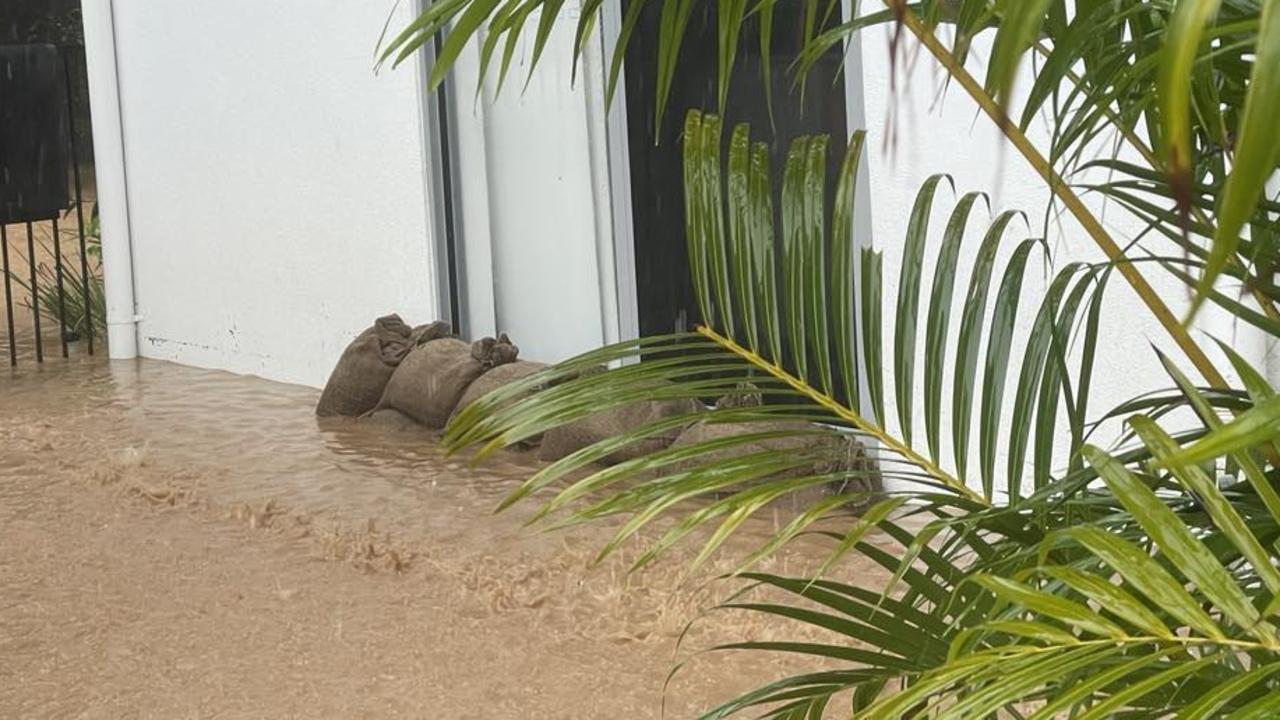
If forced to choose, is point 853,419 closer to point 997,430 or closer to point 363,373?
point 997,430

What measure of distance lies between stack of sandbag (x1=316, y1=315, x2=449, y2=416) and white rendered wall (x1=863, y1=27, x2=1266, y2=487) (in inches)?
104

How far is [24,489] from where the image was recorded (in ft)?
20.6

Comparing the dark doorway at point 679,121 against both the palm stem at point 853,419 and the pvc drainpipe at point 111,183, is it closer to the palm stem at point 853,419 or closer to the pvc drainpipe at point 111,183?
the palm stem at point 853,419

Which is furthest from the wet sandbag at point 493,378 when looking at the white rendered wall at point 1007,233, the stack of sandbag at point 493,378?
the white rendered wall at point 1007,233

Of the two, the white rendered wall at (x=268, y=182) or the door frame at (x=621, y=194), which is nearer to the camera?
the door frame at (x=621, y=194)

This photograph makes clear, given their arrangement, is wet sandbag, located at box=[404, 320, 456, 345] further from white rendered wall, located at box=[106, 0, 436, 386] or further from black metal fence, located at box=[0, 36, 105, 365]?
black metal fence, located at box=[0, 36, 105, 365]

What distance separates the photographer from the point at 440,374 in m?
7.02

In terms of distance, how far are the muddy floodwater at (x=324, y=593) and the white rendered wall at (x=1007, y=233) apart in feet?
3.00

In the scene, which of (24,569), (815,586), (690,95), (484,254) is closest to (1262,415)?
(815,586)

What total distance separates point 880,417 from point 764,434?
15 cm

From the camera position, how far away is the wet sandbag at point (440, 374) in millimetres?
6965

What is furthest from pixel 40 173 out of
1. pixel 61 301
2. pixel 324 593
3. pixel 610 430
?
pixel 324 593

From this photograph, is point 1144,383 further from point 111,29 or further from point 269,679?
point 111,29

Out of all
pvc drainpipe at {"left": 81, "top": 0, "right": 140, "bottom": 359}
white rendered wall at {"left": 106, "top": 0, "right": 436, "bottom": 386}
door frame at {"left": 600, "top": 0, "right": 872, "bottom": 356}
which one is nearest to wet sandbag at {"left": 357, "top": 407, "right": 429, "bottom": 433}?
white rendered wall at {"left": 106, "top": 0, "right": 436, "bottom": 386}
